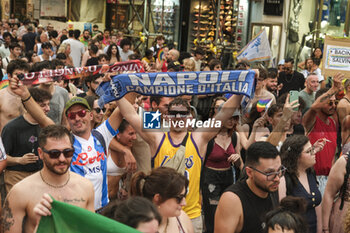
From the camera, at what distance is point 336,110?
8711mm

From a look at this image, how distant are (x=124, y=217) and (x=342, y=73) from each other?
5.97 m

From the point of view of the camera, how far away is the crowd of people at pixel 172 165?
14.6ft

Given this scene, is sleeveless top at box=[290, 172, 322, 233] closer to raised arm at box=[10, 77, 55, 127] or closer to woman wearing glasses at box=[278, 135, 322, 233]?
woman wearing glasses at box=[278, 135, 322, 233]

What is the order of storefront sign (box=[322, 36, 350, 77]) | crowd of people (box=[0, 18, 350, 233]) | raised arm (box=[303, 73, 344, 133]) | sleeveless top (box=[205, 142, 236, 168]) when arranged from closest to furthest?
crowd of people (box=[0, 18, 350, 233]) < sleeveless top (box=[205, 142, 236, 168]) < raised arm (box=[303, 73, 344, 133]) < storefront sign (box=[322, 36, 350, 77])

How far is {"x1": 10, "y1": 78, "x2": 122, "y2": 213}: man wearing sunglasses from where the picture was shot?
559cm

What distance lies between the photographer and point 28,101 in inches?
238

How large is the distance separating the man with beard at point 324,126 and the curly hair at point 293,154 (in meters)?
1.93

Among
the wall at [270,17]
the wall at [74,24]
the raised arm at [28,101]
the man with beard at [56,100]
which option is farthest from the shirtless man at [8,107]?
the wall at [74,24]

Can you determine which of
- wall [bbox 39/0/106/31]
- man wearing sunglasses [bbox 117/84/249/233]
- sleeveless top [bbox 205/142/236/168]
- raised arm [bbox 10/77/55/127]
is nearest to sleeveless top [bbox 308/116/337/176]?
sleeveless top [bbox 205/142/236/168]

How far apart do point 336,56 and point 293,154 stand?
144 inches

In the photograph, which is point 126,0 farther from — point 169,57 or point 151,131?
point 151,131

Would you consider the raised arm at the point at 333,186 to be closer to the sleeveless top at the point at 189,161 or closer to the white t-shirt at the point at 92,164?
the sleeveless top at the point at 189,161

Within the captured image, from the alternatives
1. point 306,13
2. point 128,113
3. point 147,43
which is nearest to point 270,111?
point 128,113

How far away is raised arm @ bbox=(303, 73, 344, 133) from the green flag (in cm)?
487
